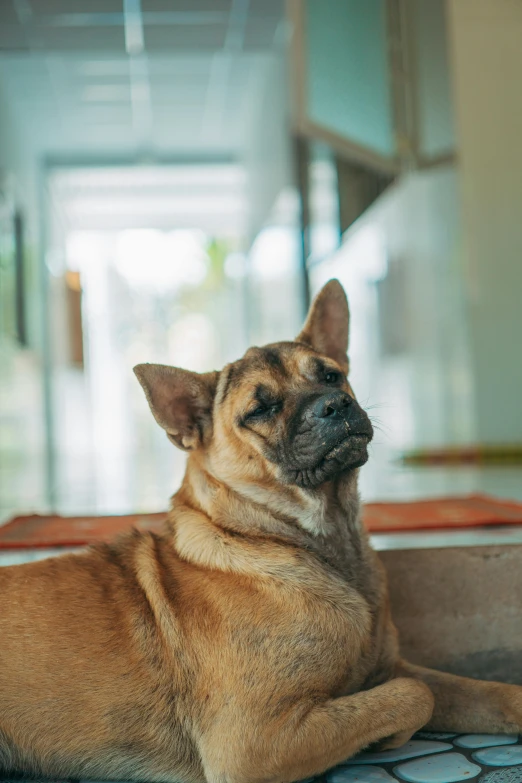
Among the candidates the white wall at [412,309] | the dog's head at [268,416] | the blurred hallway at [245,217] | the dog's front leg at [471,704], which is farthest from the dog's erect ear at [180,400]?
the white wall at [412,309]

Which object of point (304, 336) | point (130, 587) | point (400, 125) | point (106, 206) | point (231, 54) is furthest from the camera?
point (106, 206)

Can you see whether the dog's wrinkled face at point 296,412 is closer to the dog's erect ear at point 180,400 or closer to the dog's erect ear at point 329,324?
the dog's erect ear at point 180,400

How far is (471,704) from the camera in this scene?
2.40 metres

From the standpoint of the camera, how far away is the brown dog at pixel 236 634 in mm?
2074

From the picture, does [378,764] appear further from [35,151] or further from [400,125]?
[35,151]

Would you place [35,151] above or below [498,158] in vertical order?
above

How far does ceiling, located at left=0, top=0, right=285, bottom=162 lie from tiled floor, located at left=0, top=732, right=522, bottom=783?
977cm

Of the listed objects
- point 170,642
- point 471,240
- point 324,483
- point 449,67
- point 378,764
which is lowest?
point 378,764

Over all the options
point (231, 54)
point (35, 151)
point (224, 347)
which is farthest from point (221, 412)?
point (224, 347)

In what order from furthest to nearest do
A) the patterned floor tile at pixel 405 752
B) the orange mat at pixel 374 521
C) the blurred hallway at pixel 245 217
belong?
the blurred hallway at pixel 245 217 < the orange mat at pixel 374 521 < the patterned floor tile at pixel 405 752

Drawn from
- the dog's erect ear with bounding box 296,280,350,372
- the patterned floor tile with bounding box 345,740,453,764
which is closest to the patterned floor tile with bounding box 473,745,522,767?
the patterned floor tile with bounding box 345,740,453,764

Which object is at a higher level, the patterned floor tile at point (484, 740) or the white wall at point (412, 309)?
the white wall at point (412, 309)

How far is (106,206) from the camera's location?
18828mm

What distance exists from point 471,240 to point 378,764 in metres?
7.06
